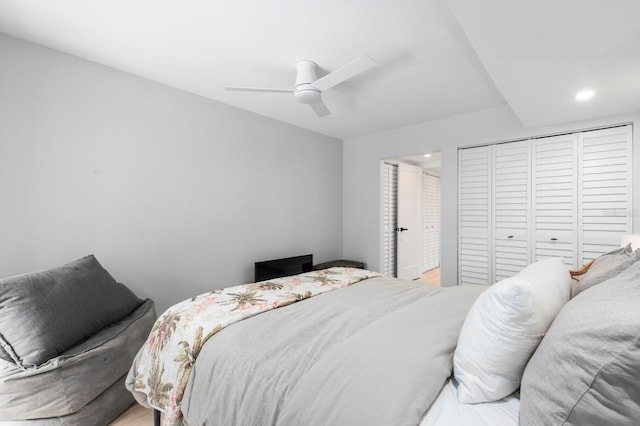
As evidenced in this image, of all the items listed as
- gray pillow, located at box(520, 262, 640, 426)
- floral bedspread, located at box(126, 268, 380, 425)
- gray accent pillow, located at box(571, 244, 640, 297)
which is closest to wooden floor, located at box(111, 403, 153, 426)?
floral bedspread, located at box(126, 268, 380, 425)

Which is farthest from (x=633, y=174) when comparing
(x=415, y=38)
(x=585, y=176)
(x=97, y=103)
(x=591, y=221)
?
(x=97, y=103)

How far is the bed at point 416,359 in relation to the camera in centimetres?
62

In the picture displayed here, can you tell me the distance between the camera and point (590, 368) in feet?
1.96

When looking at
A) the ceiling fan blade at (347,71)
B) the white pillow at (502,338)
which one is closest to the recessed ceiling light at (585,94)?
the ceiling fan blade at (347,71)

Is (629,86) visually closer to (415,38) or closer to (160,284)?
(415,38)

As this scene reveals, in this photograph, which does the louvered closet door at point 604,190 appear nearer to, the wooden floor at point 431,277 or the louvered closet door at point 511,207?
the louvered closet door at point 511,207

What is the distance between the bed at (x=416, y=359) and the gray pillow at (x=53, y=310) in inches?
20.9

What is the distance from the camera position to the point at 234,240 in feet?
11.0

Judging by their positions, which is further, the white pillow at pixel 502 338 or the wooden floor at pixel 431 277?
the wooden floor at pixel 431 277

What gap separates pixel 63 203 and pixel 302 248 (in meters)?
2.61

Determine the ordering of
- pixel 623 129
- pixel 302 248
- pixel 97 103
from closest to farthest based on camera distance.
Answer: pixel 97 103
pixel 623 129
pixel 302 248

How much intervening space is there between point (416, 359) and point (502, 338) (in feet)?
0.87

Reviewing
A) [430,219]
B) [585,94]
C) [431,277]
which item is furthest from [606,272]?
[430,219]

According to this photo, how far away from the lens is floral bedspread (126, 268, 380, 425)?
129 cm
